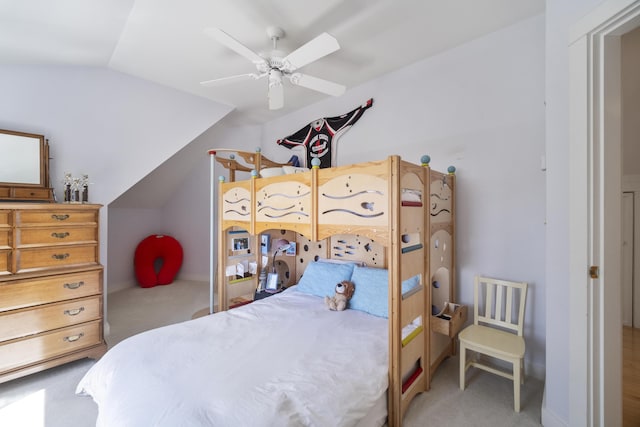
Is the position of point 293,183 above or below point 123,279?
above

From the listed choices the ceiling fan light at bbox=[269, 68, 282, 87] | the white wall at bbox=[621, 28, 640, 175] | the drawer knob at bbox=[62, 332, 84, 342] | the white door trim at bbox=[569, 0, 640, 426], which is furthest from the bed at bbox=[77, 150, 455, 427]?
the white wall at bbox=[621, 28, 640, 175]

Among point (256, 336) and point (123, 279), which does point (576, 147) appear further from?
point (123, 279)

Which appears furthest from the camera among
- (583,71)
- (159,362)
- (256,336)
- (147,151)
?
(147,151)

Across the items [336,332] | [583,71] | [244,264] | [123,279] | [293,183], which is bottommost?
[123,279]

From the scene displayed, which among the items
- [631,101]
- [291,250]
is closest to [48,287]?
[291,250]

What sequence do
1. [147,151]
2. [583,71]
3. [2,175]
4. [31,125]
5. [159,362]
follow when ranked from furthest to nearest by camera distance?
1. [147,151]
2. [31,125]
3. [2,175]
4. [159,362]
5. [583,71]

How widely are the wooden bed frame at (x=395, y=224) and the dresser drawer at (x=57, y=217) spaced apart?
4.01 feet

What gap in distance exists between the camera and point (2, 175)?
7.48 feet

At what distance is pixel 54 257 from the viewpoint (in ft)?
7.50

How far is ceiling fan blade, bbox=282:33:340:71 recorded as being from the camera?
1.61 metres

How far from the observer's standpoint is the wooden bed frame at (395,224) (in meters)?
1.67

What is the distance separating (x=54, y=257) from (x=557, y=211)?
367 centimetres

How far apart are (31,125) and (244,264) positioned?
2.34 m

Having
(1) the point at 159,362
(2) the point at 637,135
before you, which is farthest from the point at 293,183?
(2) the point at 637,135
